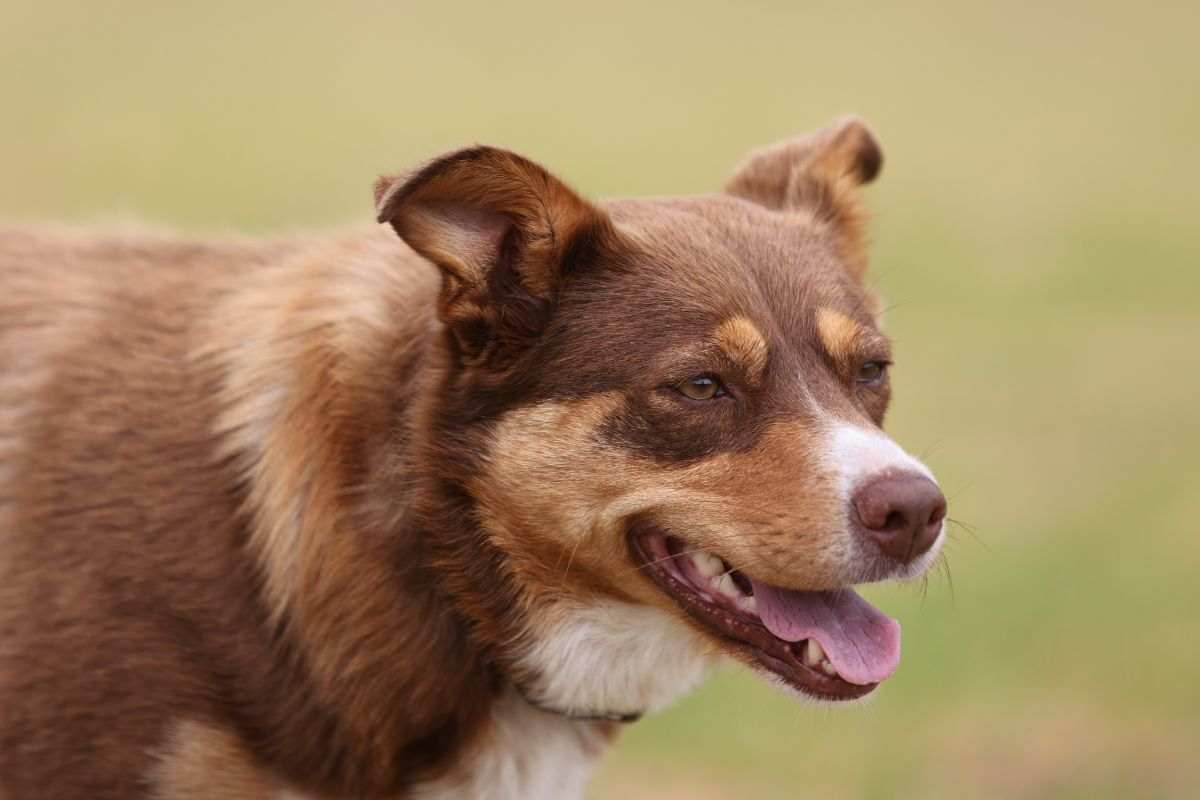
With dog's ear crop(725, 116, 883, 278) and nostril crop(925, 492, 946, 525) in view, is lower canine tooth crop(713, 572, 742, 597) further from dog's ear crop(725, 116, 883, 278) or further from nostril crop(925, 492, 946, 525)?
dog's ear crop(725, 116, 883, 278)

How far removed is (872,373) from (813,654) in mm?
729

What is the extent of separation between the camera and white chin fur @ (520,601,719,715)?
178 inches

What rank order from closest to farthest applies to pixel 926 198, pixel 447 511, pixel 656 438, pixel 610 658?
pixel 656 438
pixel 447 511
pixel 610 658
pixel 926 198

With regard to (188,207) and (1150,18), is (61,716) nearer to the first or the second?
(188,207)

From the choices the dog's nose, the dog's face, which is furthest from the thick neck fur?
the dog's nose

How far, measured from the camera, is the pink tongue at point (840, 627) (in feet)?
14.4

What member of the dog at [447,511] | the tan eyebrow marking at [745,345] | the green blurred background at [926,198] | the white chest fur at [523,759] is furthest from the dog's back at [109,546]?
the tan eyebrow marking at [745,345]

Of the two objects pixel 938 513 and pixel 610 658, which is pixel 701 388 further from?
pixel 610 658

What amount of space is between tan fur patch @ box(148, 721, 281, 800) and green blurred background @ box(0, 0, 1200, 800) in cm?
149

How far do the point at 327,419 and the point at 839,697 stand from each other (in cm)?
138

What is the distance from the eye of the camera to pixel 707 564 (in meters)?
4.40

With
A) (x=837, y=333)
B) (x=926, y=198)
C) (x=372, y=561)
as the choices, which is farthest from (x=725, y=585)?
(x=926, y=198)

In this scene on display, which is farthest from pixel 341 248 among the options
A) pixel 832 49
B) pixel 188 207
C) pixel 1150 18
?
pixel 1150 18

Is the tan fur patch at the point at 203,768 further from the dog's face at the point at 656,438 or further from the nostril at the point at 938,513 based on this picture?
the nostril at the point at 938,513
